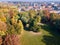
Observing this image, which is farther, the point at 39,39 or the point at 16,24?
the point at 16,24

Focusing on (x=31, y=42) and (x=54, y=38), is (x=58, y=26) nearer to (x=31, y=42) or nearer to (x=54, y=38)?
(x=54, y=38)

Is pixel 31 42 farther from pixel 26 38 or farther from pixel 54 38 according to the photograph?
pixel 54 38

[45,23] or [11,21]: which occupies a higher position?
[11,21]

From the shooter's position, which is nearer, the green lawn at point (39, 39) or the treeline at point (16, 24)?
the treeline at point (16, 24)

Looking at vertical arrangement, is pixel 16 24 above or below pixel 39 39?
above

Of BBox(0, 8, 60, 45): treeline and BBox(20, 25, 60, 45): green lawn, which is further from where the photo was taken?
BBox(20, 25, 60, 45): green lawn

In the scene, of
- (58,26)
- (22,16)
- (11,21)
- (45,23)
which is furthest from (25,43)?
(45,23)

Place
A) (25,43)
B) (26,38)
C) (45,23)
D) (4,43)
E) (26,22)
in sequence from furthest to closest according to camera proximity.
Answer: (45,23) → (26,22) → (26,38) → (25,43) → (4,43)

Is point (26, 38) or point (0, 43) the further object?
point (26, 38)

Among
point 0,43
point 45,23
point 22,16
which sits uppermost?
point 0,43

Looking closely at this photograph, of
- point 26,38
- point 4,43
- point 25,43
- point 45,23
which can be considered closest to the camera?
point 4,43
